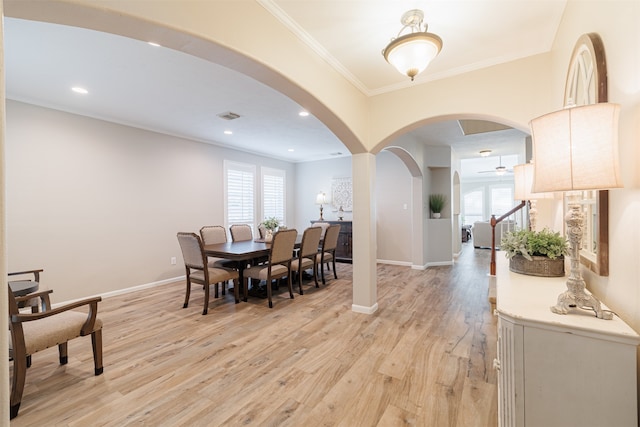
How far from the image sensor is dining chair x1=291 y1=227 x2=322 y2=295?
410cm

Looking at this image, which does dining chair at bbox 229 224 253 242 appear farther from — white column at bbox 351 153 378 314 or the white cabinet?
the white cabinet

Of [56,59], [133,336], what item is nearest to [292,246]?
[133,336]

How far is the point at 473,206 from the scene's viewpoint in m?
12.9

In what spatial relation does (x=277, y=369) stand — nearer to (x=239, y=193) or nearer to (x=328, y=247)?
(x=328, y=247)

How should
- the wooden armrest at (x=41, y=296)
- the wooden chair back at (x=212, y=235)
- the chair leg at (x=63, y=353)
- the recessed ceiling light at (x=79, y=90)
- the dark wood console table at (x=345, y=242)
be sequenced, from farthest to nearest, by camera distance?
the dark wood console table at (x=345, y=242) → the wooden chair back at (x=212, y=235) → the recessed ceiling light at (x=79, y=90) → the chair leg at (x=63, y=353) → the wooden armrest at (x=41, y=296)

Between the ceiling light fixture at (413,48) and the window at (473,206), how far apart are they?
12.1 metres

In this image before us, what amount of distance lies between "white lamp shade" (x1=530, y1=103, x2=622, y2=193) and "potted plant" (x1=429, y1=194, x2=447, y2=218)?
5456mm

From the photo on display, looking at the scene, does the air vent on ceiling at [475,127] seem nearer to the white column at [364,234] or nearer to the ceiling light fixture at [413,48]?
the white column at [364,234]

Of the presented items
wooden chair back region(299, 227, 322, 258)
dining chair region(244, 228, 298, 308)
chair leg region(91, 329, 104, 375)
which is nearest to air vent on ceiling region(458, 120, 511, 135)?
wooden chair back region(299, 227, 322, 258)

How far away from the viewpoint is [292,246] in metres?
3.94

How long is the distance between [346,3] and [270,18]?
55 cm

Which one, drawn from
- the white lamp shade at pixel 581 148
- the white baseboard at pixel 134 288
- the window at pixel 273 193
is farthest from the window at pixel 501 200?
the white lamp shade at pixel 581 148

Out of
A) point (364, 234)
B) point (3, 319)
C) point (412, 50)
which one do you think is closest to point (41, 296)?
point (3, 319)

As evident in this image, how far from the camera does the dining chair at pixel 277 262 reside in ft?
11.8
